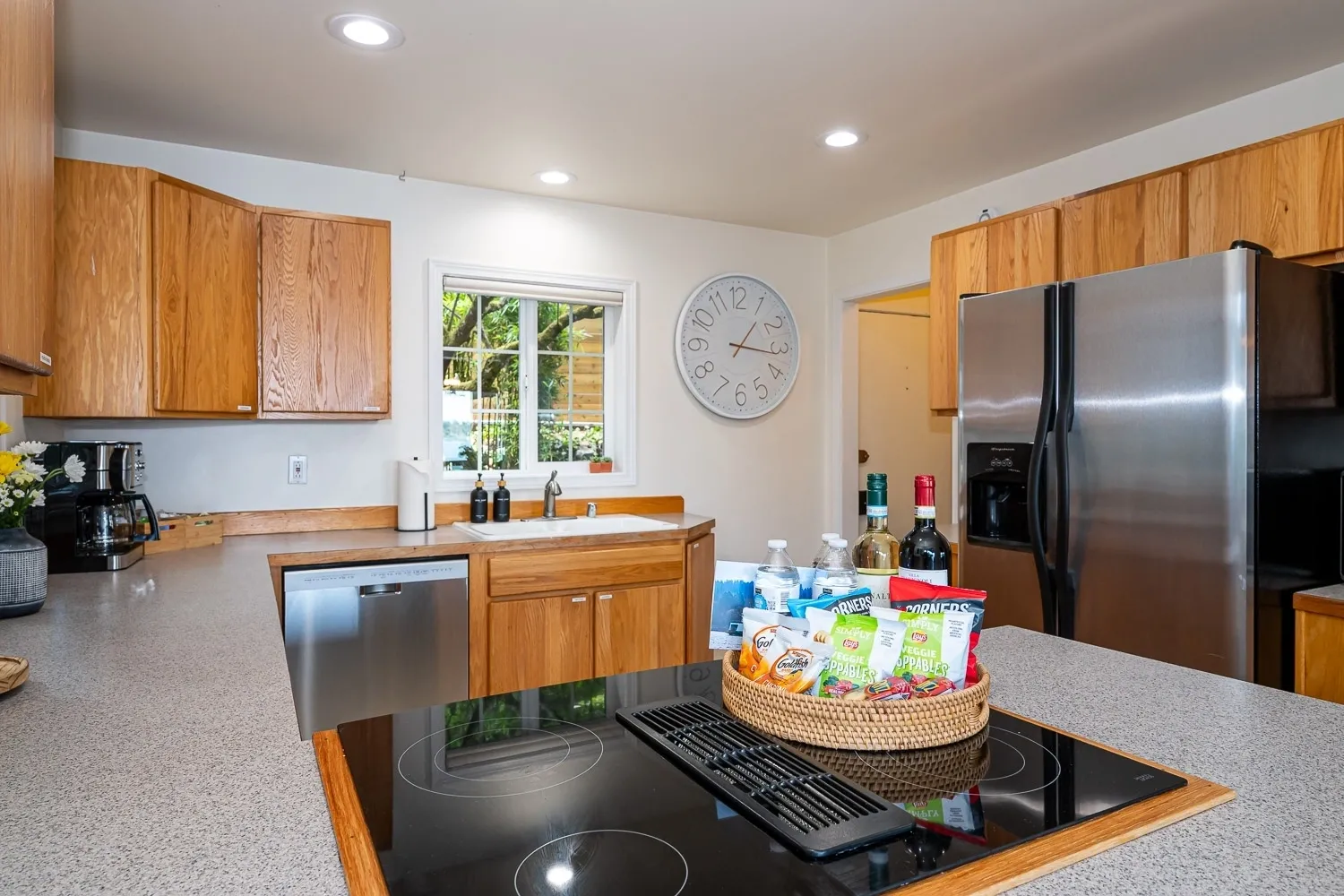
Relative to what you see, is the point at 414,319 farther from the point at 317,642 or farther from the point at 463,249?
the point at 317,642

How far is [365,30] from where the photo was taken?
2.13 metres

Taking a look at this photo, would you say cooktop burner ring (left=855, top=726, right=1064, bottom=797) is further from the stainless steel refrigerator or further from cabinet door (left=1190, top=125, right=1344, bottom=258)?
cabinet door (left=1190, top=125, right=1344, bottom=258)

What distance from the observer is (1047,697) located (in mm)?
1114

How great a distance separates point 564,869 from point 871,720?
1.26 ft

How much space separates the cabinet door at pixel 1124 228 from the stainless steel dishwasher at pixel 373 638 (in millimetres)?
2353

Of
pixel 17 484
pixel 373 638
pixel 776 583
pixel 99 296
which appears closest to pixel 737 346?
pixel 373 638

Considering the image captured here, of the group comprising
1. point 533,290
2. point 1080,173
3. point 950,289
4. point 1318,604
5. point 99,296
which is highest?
point 1080,173

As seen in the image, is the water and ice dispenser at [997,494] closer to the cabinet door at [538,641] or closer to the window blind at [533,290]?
the cabinet door at [538,641]

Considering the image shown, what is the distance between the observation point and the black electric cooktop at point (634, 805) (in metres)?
0.63

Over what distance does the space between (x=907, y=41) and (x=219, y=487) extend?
279 cm

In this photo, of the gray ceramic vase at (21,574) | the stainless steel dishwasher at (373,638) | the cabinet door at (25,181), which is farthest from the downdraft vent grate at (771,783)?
the stainless steel dishwasher at (373,638)

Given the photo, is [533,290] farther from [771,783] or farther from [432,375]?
[771,783]

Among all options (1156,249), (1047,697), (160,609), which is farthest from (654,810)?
(1156,249)

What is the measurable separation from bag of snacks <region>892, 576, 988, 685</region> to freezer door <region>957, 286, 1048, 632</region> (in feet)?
4.61
